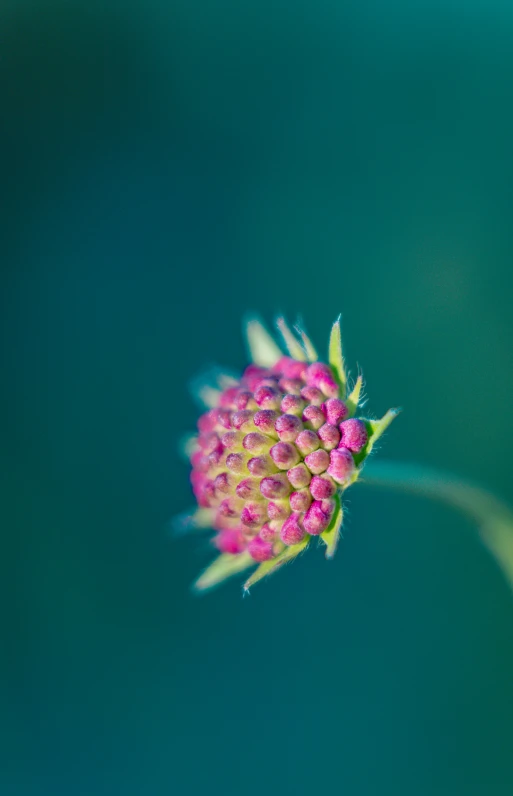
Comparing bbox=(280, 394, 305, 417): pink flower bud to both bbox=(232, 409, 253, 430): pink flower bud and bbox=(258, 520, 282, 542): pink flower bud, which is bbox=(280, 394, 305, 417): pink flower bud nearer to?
bbox=(232, 409, 253, 430): pink flower bud

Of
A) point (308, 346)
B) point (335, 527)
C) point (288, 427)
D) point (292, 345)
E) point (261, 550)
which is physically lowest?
point (335, 527)

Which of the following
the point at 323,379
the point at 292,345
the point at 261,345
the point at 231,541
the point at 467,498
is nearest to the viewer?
the point at 467,498

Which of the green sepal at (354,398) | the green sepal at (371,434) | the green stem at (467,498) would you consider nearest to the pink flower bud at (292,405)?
the green sepal at (354,398)

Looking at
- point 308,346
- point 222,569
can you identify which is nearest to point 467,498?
point 308,346

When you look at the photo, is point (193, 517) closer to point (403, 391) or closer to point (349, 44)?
point (403, 391)

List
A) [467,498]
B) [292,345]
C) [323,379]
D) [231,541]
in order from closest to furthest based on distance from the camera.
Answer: [467,498]
[323,379]
[231,541]
[292,345]

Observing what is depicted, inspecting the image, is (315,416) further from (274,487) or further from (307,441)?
(274,487)

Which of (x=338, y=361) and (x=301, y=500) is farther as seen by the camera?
(x=338, y=361)

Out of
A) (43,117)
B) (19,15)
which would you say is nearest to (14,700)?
(43,117)
